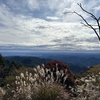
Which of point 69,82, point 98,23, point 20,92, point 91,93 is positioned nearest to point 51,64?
point 69,82

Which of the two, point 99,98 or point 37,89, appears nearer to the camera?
point 99,98

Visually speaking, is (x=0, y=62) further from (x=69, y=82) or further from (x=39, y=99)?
(x=39, y=99)

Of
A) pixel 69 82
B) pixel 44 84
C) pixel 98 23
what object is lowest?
pixel 69 82

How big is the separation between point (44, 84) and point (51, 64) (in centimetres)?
850

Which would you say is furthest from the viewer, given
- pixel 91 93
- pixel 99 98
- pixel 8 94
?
pixel 8 94

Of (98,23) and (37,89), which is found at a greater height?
(98,23)

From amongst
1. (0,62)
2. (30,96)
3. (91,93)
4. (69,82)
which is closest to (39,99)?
(30,96)

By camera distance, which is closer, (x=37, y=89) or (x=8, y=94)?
(x=37, y=89)

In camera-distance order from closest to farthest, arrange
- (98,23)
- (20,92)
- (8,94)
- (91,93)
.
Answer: (98,23)
(91,93)
(20,92)
(8,94)

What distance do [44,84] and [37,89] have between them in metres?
0.30

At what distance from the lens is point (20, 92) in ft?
27.5

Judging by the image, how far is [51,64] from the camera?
1623cm

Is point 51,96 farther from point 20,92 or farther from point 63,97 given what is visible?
point 20,92

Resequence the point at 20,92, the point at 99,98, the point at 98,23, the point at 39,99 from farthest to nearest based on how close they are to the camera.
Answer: the point at 20,92, the point at 39,99, the point at 99,98, the point at 98,23
